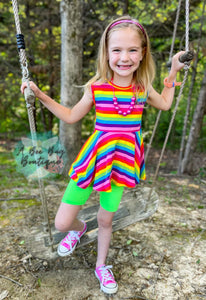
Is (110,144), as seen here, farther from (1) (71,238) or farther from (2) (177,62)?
(1) (71,238)

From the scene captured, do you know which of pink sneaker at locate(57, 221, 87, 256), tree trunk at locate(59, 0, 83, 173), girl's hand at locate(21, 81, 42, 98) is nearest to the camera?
girl's hand at locate(21, 81, 42, 98)

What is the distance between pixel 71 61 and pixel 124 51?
4.70 feet

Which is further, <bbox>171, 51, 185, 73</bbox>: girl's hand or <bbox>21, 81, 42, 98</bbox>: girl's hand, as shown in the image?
<bbox>171, 51, 185, 73</bbox>: girl's hand

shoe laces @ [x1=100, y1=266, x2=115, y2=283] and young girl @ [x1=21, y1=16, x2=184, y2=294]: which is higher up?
young girl @ [x1=21, y1=16, x2=184, y2=294]

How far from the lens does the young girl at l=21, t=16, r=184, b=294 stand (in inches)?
53.6

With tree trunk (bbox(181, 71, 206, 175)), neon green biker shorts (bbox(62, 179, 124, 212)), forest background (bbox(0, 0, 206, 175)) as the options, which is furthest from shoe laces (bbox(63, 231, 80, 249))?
tree trunk (bbox(181, 71, 206, 175))

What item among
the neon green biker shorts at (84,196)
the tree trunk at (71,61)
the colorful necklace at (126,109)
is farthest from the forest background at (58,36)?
the colorful necklace at (126,109)

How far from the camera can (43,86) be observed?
4.00 m

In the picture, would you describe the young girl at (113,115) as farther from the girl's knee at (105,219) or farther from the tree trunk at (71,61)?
the tree trunk at (71,61)

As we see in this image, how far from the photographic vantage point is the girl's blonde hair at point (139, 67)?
4.48ft

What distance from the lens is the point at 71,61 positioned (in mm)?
2623

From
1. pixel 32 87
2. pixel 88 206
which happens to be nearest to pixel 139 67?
pixel 32 87

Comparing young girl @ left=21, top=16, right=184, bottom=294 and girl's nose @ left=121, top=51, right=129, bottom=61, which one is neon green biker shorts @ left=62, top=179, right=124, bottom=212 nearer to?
young girl @ left=21, top=16, right=184, bottom=294

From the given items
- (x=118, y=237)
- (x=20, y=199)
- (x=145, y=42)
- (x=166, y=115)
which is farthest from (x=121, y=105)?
(x=166, y=115)
